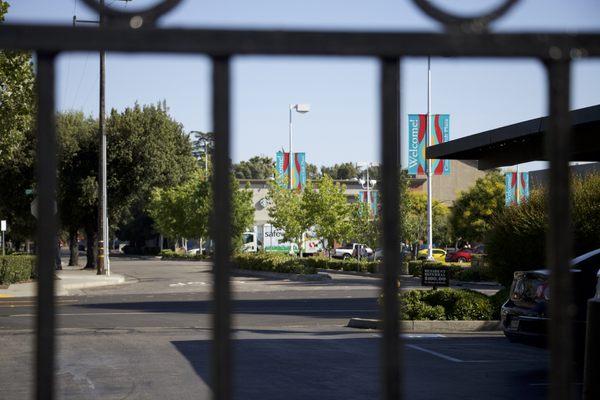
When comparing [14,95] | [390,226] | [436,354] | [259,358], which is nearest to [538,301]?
[436,354]

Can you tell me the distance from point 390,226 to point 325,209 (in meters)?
49.4

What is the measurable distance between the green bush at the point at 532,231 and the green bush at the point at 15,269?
18.0 m

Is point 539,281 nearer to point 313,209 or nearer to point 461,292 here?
point 461,292

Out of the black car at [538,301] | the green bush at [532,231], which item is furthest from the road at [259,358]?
the green bush at [532,231]

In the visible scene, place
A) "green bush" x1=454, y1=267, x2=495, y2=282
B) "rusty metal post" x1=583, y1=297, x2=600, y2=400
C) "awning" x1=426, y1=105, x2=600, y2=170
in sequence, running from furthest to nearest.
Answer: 1. "green bush" x1=454, y1=267, x2=495, y2=282
2. "awning" x1=426, y1=105, x2=600, y2=170
3. "rusty metal post" x1=583, y1=297, x2=600, y2=400

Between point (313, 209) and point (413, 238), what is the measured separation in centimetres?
740

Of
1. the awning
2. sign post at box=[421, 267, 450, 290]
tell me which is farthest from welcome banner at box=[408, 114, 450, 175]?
sign post at box=[421, 267, 450, 290]

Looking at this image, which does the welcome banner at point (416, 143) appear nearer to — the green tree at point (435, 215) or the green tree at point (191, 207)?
the green tree at point (191, 207)

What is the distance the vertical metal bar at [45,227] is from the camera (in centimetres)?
226

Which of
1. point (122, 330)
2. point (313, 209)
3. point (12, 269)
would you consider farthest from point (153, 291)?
A: point (313, 209)

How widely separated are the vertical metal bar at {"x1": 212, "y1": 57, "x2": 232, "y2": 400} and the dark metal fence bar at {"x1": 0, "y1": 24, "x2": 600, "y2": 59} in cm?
10

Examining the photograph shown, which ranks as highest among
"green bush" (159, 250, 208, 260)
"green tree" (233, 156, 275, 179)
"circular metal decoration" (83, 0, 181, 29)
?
"green tree" (233, 156, 275, 179)

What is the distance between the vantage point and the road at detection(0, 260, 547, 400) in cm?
938

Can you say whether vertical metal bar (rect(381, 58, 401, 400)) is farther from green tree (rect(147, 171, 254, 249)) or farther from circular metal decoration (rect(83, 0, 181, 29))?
green tree (rect(147, 171, 254, 249))
